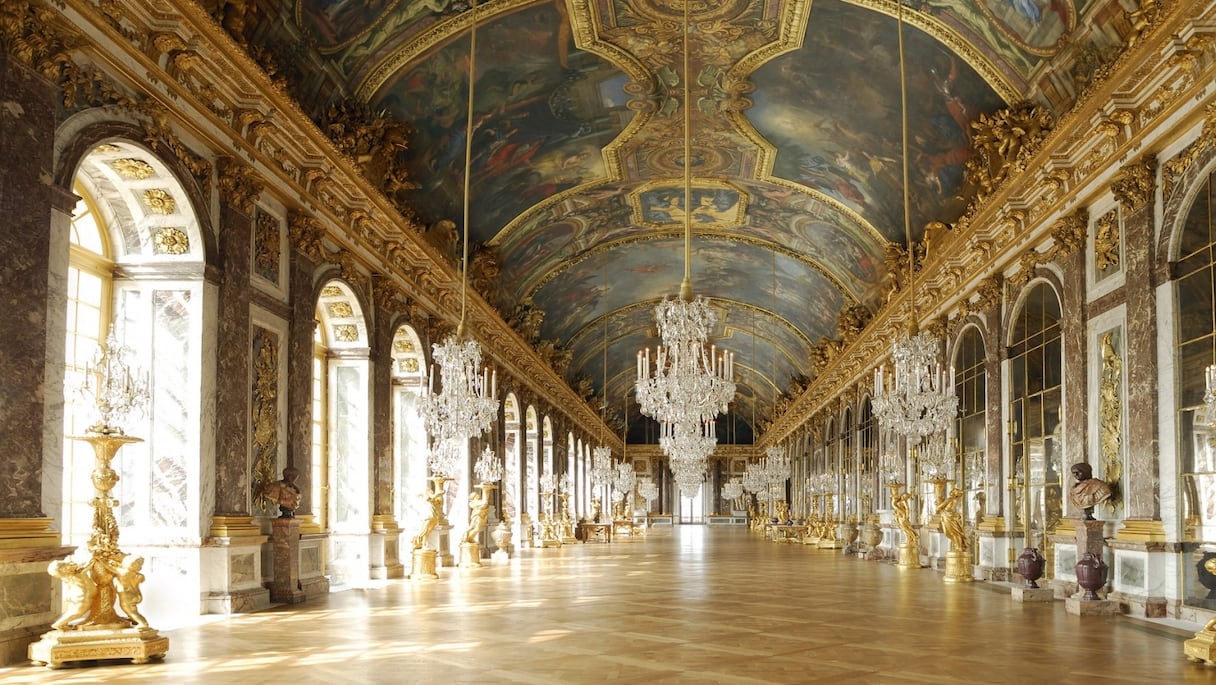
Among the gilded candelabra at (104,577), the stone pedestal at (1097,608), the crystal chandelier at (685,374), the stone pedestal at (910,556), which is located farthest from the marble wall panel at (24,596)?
the stone pedestal at (910,556)

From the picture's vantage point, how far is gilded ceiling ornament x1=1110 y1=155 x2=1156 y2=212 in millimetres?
11484

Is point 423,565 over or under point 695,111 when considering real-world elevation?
under

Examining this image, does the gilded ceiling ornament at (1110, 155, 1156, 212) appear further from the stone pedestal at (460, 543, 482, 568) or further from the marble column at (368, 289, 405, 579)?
the stone pedestal at (460, 543, 482, 568)

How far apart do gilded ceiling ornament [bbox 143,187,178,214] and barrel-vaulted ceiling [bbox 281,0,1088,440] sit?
139 inches

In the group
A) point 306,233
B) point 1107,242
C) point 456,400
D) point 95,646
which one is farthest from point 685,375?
point 95,646

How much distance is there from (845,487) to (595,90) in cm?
1837

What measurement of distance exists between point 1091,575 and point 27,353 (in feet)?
34.1

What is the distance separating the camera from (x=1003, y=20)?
1398cm

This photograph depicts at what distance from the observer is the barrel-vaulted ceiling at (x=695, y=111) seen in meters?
14.9

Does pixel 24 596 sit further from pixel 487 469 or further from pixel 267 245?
pixel 487 469

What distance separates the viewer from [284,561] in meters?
12.5

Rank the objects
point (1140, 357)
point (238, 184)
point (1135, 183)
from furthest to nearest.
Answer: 1. point (238, 184)
2. point (1135, 183)
3. point (1140, 357)

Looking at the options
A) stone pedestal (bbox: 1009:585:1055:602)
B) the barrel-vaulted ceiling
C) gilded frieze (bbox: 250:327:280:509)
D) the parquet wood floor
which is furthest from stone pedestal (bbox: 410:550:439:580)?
stone pedestal (bbox: 1009:585:1055:602)

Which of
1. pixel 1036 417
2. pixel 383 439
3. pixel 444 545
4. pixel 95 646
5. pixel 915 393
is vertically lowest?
pixel 444 545
